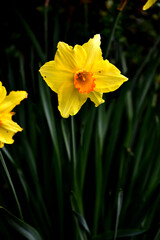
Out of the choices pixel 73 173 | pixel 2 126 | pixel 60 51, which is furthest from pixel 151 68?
pixel 2 126

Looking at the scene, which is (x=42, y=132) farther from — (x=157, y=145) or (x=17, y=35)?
(x=17, y=35)

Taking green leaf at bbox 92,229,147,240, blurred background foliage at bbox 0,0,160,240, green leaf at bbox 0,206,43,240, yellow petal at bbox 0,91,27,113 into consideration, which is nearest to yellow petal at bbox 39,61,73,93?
yellow petal at bbox 0,91,27,113

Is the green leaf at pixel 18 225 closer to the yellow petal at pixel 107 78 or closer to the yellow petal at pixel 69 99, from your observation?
the yellow petal at pixel 69 99

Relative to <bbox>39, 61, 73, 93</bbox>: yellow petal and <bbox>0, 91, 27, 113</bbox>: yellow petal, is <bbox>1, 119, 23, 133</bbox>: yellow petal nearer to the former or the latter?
<bbox>0, 91, 27, 113</bbox>: yellow petal

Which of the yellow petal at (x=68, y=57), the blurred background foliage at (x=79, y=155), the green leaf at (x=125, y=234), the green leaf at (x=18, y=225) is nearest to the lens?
the yellow petal at (x=68, y=57)

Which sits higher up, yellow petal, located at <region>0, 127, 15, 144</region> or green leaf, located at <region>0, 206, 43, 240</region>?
yellow petal, located at <region>0, 127, 15, 144</region>

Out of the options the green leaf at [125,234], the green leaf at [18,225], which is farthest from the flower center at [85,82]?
the green leaf at [125,234]
